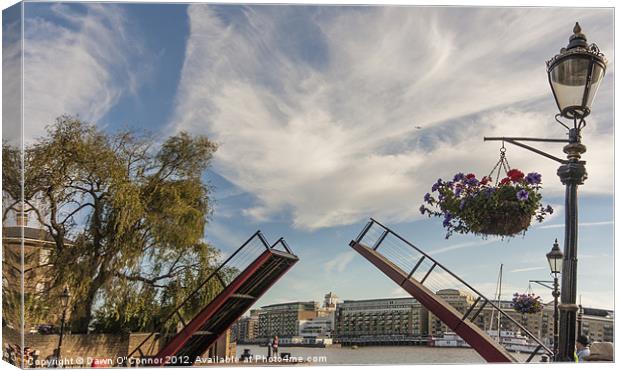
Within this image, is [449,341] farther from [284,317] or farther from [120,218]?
[120,218]

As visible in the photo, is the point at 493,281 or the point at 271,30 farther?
the point at 493,281

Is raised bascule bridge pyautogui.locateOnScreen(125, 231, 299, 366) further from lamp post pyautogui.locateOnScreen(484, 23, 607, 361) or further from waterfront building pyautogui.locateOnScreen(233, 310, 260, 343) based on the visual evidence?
lamp post pyautogui.locateOnScreen(484, 23, 607, 361)

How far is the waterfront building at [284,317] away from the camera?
8.55 m

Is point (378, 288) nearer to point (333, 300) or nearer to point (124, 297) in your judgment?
point (333, 300)

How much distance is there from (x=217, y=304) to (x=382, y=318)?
2065 mm

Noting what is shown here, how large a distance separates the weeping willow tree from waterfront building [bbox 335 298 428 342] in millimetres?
1756

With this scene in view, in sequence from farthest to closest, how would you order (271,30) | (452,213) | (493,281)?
(493,281), (271,30), (452,213)

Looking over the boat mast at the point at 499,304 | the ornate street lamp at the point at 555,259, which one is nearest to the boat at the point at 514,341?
the boat mast at the point at 499,304

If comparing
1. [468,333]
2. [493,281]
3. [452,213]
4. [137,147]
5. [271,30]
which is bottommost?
[468,333]

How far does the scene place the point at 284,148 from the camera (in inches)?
335

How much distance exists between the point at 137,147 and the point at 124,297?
1941mm

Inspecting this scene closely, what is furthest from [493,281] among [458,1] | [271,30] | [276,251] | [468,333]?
[271,30]

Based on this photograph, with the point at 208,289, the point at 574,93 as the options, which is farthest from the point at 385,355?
the point at 574,93

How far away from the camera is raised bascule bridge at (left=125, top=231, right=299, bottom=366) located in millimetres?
8289
